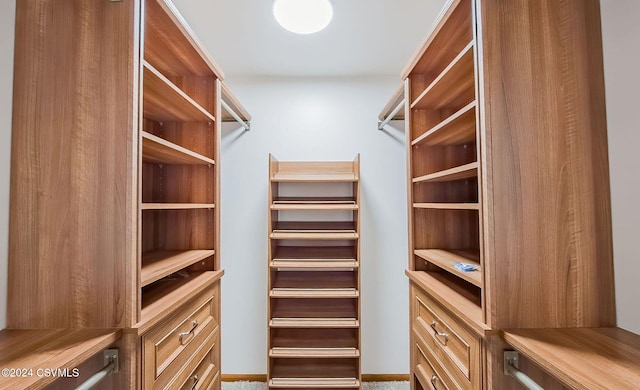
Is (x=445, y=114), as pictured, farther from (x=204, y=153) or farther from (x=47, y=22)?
(x=47, y=22)

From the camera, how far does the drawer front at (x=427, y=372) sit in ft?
4.13

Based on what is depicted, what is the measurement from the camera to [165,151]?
1327mm

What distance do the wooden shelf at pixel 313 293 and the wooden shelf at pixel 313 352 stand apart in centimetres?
38

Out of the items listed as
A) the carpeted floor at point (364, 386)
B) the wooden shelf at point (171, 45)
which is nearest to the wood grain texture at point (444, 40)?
A: the wooden shelf at point (171, 45)

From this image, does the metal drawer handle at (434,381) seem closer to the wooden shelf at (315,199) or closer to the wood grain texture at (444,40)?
the wooden shelf at (315,199)

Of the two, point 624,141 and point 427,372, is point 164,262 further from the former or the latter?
point 624,141

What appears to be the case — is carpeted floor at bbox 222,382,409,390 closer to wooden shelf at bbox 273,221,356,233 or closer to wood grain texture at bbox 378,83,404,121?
wooden shelf at bbox 273,221,356,233

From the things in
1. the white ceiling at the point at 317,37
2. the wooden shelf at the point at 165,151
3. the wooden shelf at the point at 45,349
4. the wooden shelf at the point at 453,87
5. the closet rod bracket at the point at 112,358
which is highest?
the white ceiling at the point at 317,37

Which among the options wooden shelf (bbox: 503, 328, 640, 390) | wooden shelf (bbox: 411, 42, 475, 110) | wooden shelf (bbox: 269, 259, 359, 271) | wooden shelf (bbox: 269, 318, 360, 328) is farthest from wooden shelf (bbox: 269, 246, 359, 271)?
wooden shelf (bbox: 503, 328, 640, 390)

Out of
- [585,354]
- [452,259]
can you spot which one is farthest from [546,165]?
[452,259]

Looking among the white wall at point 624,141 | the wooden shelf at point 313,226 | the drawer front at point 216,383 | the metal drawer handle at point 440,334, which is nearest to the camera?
the white wall at point 624,141

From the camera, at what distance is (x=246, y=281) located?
7.93 ft

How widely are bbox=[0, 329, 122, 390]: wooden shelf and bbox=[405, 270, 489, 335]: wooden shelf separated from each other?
1.10m

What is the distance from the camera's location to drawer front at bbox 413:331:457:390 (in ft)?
4.13
